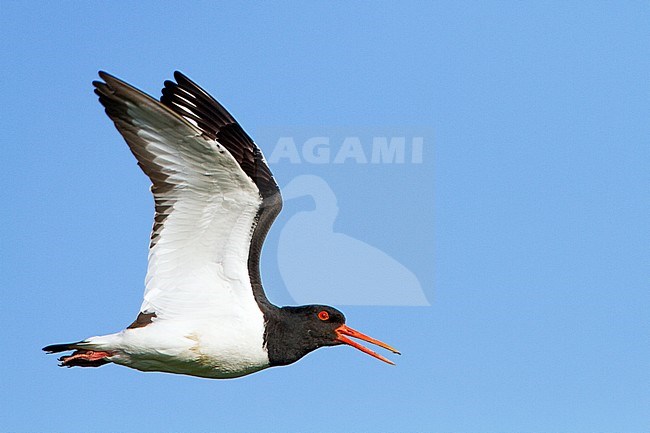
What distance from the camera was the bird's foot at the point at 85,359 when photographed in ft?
41.8

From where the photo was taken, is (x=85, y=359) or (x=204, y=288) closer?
(x=85, y=359)

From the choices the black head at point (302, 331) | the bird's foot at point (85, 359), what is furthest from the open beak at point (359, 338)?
the bird's foot at point (85, 359)

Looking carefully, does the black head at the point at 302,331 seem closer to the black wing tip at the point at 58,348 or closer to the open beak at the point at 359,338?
the open beak at the point at 359,338

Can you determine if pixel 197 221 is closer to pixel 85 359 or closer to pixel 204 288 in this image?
pixel 204 288

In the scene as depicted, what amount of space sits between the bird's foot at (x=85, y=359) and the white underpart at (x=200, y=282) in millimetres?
145

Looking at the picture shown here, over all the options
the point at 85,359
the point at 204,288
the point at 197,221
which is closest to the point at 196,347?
the point at 204,288

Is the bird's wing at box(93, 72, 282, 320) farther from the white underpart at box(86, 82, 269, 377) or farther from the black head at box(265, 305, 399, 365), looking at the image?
the black head at box(265, 305, 399, 365)

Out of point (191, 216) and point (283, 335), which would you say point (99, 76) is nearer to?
point (191, 216)

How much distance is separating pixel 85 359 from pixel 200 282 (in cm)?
160

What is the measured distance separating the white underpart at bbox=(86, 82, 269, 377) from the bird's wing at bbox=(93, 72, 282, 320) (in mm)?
Result: 12

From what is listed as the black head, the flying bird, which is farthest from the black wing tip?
the black head

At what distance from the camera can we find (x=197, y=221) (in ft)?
42.4

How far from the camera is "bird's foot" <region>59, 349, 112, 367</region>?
12.7m

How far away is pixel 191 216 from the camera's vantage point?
1288cm
